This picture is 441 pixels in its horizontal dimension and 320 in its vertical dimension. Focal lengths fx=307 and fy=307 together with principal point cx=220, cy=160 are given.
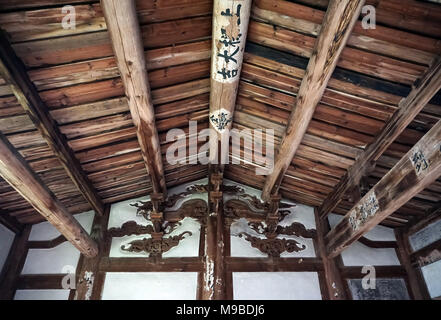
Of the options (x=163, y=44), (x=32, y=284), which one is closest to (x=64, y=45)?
(x=163, y=44)

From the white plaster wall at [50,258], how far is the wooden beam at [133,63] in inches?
74.5

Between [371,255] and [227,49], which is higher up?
[227,49]

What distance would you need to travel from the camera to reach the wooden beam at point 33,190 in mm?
2141

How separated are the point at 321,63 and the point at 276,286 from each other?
2742 mm

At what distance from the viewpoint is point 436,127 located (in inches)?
80.2

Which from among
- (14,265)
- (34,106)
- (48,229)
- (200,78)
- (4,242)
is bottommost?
(14,265)

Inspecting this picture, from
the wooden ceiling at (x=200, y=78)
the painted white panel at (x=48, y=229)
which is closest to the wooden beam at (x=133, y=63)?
the wooden ceiling at (x=200, y=78)

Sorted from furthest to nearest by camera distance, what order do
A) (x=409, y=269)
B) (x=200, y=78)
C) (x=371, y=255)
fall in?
(x=371, y=255)
(x=409, y=269)
(x=200, y=78)

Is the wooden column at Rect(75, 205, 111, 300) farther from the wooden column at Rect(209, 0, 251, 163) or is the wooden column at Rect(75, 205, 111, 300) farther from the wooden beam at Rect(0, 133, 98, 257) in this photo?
the wooden column at Rect(209, 0, 251, 163)

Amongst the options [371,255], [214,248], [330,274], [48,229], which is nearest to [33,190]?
[48,229]

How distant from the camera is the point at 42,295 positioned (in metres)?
3.68

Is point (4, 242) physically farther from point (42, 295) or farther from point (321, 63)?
point (321, 63)
